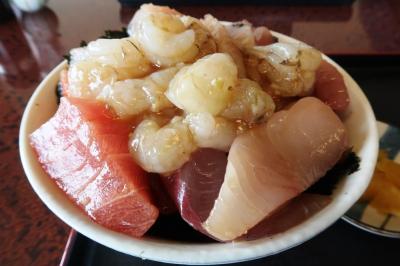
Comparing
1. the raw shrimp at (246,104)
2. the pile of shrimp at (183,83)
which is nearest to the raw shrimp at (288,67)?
the pile of shrimp at (183,83)

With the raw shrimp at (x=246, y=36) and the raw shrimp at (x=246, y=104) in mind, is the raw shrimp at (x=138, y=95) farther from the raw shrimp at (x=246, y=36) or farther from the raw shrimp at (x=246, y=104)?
the raw shrimp at (x=246, y=36)

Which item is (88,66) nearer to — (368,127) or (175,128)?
(175,128)

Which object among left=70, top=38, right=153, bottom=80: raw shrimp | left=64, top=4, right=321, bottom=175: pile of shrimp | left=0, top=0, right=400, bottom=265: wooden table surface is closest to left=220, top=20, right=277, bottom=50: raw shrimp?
left=64, top=4, right=321, bottom=175: pile of shrimp

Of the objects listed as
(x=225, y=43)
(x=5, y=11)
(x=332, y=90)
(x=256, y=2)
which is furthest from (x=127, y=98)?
(x=5, y=11)

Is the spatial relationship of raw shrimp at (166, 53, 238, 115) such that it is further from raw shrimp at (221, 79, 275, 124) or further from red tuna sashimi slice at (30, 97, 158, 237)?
red tuna sashimi slice at (30, 97, 158, 237)

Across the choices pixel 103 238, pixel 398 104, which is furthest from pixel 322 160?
pixel 398 104

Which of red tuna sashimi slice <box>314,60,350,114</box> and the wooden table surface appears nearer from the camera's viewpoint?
red tuna sashimi slice <box>314,60,350,114</box>

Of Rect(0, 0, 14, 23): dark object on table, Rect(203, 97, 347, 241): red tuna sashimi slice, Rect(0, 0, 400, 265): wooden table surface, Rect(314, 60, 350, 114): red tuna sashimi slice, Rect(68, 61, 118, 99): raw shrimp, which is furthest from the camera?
Rect(0, 0, 14, 23): dark object on table
